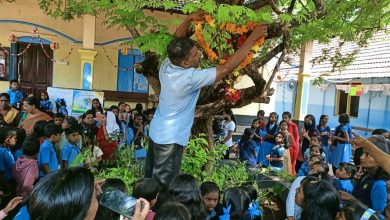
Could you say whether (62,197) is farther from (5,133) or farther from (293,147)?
(293,147)

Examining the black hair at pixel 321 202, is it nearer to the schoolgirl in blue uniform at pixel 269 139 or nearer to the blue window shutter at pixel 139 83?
the schoolgirl in blue uniform at pixel 269 139

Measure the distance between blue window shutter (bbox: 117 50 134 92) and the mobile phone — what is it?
10.4 m

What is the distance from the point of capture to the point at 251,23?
3.25m

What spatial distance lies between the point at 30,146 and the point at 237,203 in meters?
2.29

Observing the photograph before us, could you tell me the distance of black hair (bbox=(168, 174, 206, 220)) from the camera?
2.50 meters

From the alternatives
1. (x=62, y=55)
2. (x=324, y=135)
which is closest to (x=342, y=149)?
(x=324, y=135)

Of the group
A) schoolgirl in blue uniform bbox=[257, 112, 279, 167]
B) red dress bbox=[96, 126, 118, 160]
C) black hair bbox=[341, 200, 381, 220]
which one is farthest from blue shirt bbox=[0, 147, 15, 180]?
schoolgirl in blue uniform bbox=[257, 112, 279, 167]

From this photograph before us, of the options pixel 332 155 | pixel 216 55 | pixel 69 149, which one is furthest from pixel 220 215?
pixel 332 155

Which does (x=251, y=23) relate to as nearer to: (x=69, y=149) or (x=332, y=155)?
(x=69, y=149)

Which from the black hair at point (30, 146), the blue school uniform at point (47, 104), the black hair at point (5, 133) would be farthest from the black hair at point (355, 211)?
the blue school uniform at point (47, 104)

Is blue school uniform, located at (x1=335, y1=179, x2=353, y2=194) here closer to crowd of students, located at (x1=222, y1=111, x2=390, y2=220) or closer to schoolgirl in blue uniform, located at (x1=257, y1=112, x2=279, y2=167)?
crowd of students, located at (x1=222, y1=111, x2=390, y2=220)

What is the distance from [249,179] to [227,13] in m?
3.08

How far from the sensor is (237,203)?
10.4 ft

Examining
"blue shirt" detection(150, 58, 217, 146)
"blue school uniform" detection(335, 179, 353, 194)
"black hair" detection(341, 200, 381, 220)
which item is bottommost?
"blue school uniform" detection(335, 179, 353, 194)
